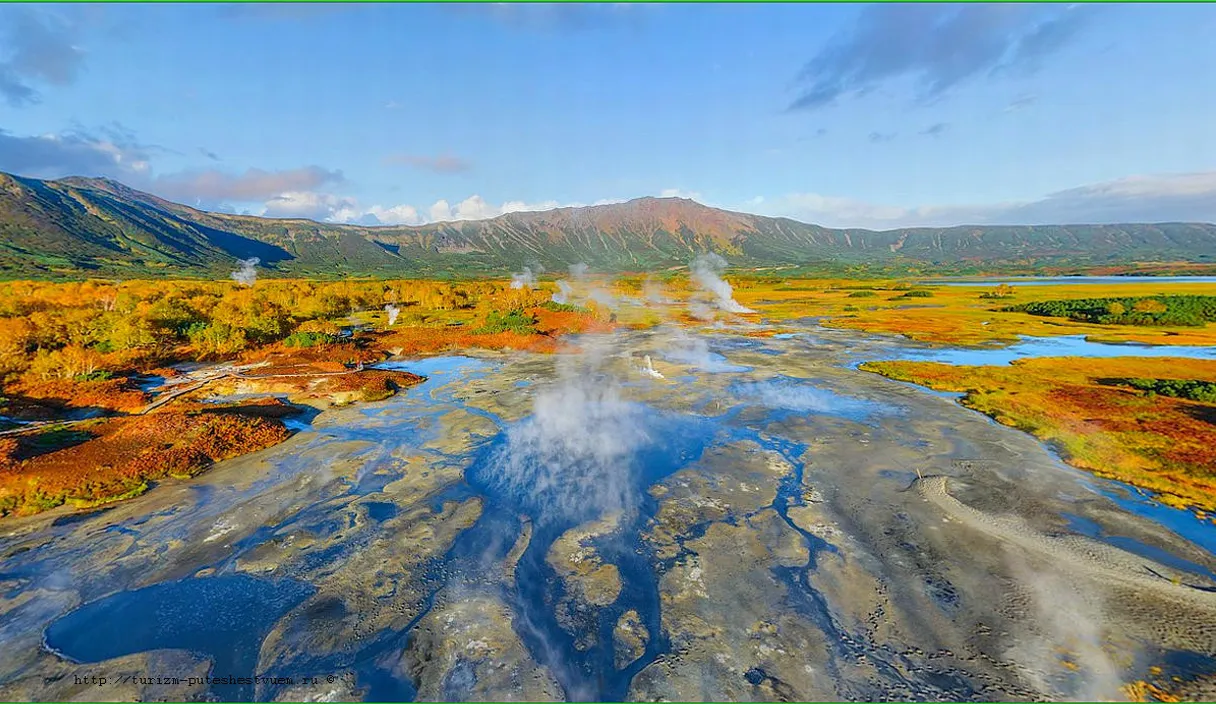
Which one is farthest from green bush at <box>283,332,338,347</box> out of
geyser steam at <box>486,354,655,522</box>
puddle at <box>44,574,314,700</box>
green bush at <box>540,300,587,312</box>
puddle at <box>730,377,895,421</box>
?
puddle at <box>730,377,895,421</box>

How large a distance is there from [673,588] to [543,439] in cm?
1122

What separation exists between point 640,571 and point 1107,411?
88.8 feet

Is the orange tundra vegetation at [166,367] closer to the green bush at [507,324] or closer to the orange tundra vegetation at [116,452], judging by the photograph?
the orange tundra vegetation at [116,452]

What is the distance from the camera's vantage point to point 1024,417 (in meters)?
23.6

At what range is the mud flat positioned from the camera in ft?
29.9

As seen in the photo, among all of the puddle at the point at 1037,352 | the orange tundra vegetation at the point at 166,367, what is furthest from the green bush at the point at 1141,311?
the orange tundra vegetation at the point at 166,367

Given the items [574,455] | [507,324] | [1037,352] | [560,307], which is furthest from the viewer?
[560,307]

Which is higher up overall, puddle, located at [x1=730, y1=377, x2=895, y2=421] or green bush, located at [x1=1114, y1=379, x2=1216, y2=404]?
puddle, located at [x1=730, y1=377, x2=895, y2=421]

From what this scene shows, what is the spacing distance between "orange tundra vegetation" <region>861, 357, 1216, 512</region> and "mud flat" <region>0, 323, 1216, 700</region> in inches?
82.2

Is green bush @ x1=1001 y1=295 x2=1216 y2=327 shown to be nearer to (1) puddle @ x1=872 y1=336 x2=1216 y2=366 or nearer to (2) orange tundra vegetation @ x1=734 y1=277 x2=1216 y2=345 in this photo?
(2) orange tundra vegetation @ x1=734 y1=277 x2=1216 y2=345

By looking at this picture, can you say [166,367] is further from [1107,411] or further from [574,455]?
[1107,411]

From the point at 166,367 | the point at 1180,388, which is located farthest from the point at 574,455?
the point at 166,367

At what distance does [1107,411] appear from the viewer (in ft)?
80.2

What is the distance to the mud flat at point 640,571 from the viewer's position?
9.10 m
